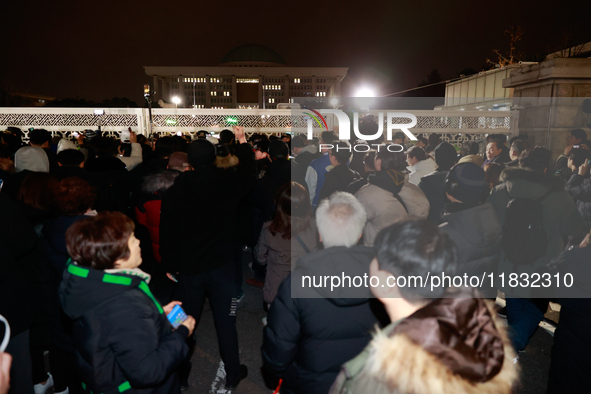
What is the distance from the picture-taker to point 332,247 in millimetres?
2180

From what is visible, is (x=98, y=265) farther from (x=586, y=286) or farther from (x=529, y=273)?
(x=529, y=273)

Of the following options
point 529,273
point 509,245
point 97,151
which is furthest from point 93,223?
point 529,273

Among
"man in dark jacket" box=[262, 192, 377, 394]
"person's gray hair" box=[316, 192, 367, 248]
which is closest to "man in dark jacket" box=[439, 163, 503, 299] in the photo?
"person's gray hair" box=[316, 192, 367, 248]

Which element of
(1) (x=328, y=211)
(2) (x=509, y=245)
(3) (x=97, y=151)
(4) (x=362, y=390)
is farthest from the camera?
(3) (x=97, y=151)

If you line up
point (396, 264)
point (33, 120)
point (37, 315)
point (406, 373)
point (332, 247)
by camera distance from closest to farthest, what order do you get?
point (406, 373), point (396, 264), point (332, 247), point (37, 315), point (33, 120)

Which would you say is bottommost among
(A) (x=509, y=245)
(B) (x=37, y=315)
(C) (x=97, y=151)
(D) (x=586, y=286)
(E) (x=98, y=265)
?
(B) (x=37, y=315)

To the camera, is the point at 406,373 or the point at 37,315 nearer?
the point at 406,373

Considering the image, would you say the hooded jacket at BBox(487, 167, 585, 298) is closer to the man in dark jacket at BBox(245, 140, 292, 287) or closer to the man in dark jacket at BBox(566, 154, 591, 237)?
the man in dark jacket at BBox(566, 154, 591, 237)

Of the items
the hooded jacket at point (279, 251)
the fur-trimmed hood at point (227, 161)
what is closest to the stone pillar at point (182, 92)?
the fur-trimmed hood at point (227, 161)

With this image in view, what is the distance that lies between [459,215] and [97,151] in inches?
175

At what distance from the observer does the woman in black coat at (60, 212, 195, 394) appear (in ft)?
6.11

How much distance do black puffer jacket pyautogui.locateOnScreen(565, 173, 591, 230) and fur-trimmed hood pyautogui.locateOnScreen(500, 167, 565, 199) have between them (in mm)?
2155

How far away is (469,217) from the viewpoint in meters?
3.07

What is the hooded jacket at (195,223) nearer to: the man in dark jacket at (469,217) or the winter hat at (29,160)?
the man in dark jacket at (469,217)
